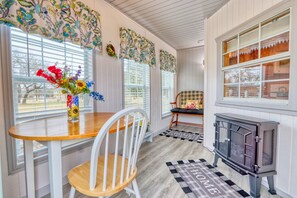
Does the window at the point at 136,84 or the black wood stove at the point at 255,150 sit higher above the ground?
the window at the point at 136,84

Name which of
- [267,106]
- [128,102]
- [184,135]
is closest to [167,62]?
[128,102]

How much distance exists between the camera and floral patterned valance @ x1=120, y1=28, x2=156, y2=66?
248cm

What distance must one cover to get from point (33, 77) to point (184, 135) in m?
3.16

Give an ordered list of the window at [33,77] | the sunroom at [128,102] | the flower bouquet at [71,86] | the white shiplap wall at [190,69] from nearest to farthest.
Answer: the sunroom at [128,102] → the flower bouquet at [71,86] → the window at [33,77] → the white shiplap wall at [190,69]

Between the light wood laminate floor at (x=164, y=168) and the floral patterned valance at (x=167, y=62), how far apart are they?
75.5 inches

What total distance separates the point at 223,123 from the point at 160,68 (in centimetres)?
225

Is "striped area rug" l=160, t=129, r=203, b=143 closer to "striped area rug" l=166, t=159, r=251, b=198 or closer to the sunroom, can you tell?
the sunroom

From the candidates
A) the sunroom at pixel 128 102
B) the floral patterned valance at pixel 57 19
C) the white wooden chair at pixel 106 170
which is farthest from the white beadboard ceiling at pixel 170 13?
the white wooden chair at pixel 106 170

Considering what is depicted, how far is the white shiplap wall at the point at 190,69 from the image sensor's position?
454 centimetres

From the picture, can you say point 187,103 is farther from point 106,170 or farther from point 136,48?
point 106,170

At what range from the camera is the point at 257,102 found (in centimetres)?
182

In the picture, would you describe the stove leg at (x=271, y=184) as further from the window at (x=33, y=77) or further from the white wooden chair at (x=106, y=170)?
the window at (x=33, y=77)

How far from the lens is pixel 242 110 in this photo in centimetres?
201

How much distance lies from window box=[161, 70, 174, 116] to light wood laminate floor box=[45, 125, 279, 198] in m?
1.14
